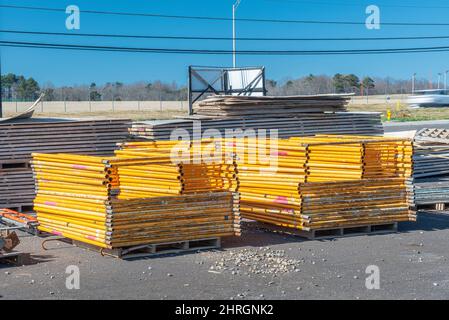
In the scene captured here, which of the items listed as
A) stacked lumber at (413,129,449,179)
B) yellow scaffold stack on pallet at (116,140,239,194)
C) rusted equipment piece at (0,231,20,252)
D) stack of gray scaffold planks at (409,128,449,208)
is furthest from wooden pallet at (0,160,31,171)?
stacked lumber at (413,129,449,179)

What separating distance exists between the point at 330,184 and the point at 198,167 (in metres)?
2.17

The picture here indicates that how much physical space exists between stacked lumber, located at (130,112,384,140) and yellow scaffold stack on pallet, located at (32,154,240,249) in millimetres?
5139

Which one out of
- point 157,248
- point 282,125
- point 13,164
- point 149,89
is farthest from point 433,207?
point 149,89

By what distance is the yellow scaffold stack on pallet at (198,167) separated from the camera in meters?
11.5

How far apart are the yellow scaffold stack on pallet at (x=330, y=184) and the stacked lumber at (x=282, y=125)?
419cm

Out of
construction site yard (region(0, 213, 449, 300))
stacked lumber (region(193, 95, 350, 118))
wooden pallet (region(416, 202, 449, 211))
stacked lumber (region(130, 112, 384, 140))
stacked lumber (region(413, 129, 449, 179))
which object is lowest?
construction site yard (region(0, 213, 449, 300))

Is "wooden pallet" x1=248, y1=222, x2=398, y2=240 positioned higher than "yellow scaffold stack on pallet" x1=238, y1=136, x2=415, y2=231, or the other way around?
"yellow scaffold stack on pallet" x1=238, y1=136, x2=415, y2=231

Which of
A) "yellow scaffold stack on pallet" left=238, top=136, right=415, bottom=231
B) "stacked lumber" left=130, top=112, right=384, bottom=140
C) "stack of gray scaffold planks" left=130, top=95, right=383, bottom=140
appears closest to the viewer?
"yellow scaffold stack on pallet" left=238, top=136, right=415, bottom=231

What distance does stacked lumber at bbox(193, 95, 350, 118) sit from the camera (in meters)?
17.9

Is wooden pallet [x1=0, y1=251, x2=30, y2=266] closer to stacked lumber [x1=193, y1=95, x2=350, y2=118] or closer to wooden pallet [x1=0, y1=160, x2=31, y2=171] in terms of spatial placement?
wooden pallet [x1=0, y1=160, x2=31, y2=171]

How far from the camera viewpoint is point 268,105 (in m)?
18.3

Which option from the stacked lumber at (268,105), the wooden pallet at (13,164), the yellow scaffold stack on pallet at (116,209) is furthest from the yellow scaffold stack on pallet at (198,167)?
the stacked lumber at (268,105)
